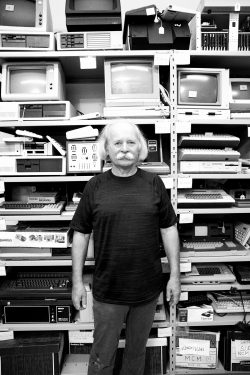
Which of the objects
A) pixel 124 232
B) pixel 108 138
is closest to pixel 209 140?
pixel 108 138

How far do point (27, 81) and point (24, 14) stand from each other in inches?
16.5

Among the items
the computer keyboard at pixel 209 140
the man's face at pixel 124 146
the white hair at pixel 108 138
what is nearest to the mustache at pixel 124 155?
the man's face at pixel 124 146

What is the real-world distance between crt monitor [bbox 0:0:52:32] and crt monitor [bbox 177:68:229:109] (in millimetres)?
920

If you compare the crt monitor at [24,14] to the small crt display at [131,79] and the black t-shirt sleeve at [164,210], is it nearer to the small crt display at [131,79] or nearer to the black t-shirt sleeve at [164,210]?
the small crt display at [131,79]

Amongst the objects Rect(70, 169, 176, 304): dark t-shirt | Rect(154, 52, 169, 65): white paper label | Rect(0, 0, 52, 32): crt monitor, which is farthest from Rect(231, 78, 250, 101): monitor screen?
Rect(0, 0, 52, 32): crt monitor

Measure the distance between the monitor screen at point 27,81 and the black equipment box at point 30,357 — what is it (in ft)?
5.31

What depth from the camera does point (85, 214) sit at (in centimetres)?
159

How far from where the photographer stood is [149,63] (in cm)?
188

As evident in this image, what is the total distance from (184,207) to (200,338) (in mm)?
908

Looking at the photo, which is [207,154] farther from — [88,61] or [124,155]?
[88,61]

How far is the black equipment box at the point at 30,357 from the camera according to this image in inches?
73.5

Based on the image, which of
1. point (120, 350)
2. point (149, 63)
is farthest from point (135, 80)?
point (120, 350)

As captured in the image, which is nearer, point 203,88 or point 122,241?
point 122,241

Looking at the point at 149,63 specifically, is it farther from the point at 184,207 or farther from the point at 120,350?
the point at 120,350
